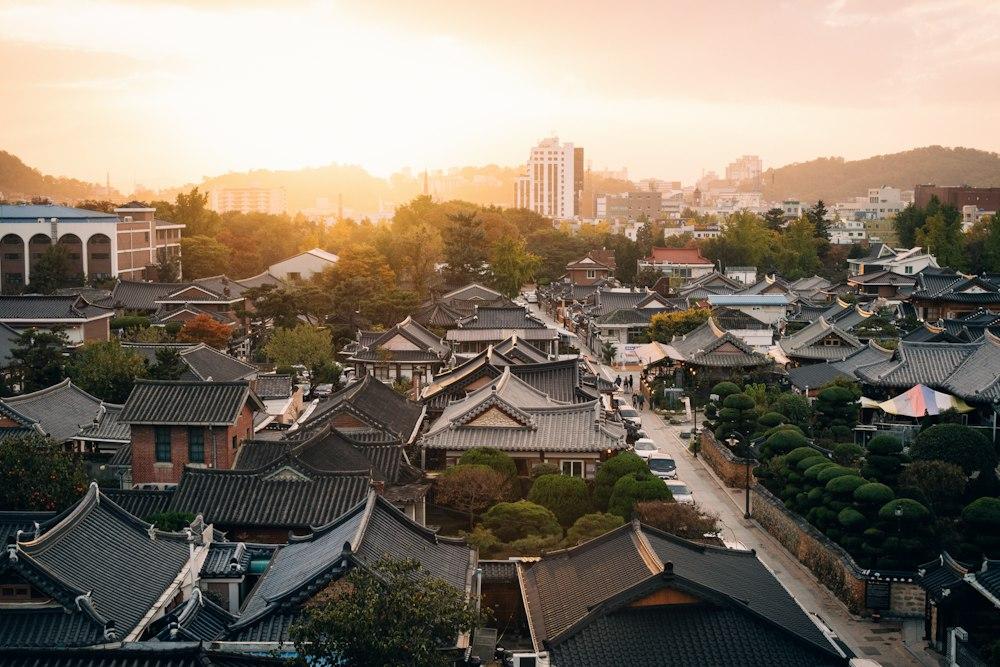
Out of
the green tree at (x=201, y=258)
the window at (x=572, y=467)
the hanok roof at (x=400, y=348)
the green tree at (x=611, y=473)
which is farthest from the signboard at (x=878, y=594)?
the green tree at (x=201, y=258)

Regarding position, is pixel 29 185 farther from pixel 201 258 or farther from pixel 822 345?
pixel 822 345

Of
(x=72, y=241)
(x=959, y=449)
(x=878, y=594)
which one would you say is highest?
(x=72, y=241)

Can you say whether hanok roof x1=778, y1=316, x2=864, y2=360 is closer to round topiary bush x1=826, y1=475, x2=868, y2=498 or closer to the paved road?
the paved road

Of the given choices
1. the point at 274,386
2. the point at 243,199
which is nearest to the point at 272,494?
the point at 274,386

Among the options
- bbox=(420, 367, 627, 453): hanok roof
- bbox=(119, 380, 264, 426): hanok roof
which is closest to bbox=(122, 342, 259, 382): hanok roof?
bbox=(119, 380, 264, 426): hanok roof

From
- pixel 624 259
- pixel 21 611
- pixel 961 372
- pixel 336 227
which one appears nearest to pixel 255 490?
pixel 21 611

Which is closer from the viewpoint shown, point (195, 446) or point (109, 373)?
point (195, 446)
